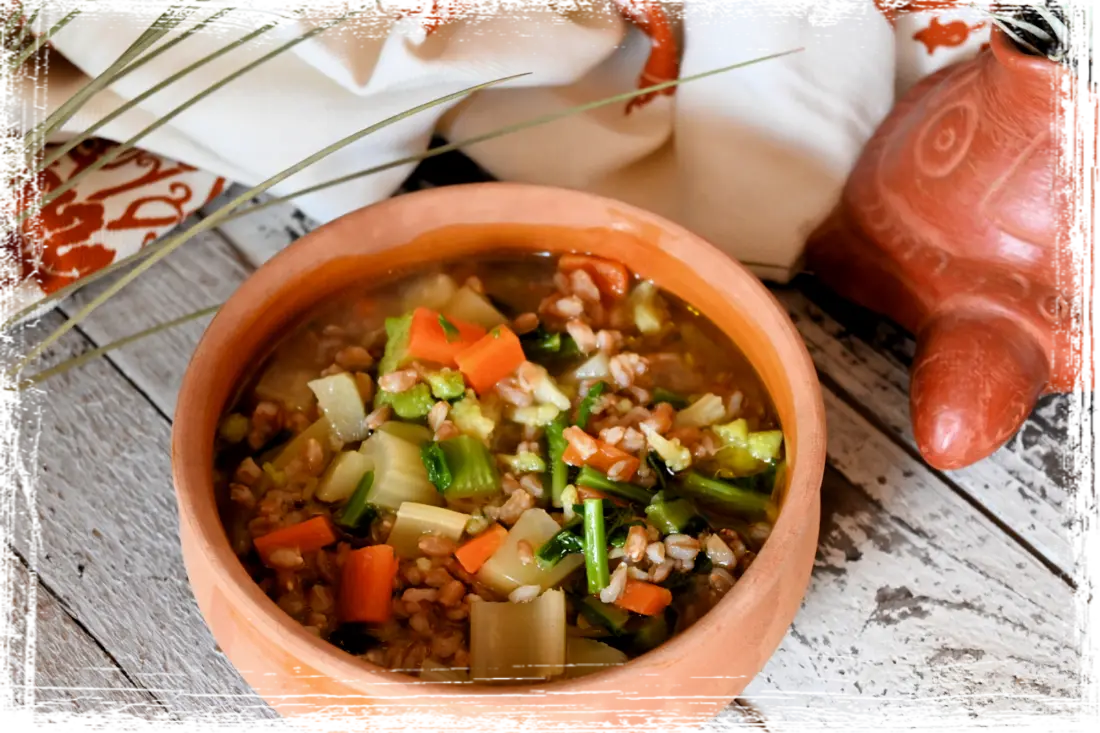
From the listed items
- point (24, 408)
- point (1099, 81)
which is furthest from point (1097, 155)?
point (24, 408)

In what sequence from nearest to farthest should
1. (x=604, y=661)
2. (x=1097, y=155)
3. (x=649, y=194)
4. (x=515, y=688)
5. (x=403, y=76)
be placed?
(x=515, y=688)
(x=604, y=661)
(x=1097, y=155)
(x=403, y=76)
(x=649, y=194)

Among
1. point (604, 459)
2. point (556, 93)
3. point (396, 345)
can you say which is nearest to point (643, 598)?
point (604, 459)

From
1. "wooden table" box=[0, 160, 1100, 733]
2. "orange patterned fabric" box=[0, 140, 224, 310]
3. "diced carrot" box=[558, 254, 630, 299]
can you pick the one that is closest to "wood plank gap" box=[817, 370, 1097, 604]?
"wooden table" box=[0, 160, 1100, 733]

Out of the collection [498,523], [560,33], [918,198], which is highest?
[560,33]

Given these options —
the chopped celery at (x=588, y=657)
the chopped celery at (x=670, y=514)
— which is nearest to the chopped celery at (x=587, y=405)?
the chopped celery at (x=670, y=514)

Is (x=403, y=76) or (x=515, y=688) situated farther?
(x=403, y=76)

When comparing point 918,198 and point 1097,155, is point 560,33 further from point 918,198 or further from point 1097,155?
point 1097,155

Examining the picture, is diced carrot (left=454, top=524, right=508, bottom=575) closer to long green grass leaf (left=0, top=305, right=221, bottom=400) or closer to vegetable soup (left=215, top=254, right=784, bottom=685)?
vegetable soup (left=215, top=254, right=784, bottom=685)
